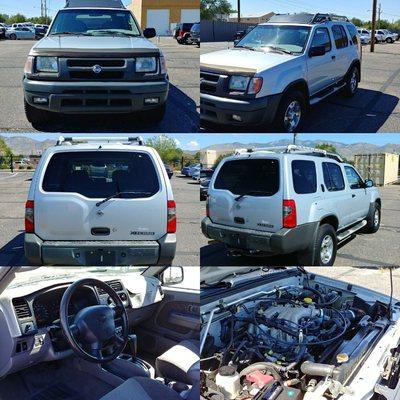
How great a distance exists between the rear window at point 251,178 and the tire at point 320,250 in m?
0.40

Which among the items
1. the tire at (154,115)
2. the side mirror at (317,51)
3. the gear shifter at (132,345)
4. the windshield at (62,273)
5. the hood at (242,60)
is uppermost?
the side mirror at (317,51)

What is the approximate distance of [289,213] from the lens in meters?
2.71

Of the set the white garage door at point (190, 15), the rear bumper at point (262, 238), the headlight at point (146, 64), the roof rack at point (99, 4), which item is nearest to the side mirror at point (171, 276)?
the rear bumper at point (262, 238)

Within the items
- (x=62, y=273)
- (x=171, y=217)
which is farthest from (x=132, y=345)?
(x=171, y=217)

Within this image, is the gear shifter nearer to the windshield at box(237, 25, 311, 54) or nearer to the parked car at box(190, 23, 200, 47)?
the parked car at box(190, 23, 200, 47)

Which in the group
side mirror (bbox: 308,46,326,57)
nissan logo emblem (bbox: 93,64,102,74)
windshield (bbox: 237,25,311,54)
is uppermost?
windshield (bbox: 237,25,311,54)

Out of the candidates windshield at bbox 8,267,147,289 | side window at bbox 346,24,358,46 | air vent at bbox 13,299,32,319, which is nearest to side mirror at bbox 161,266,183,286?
windshield at bbox 8,267,147,289

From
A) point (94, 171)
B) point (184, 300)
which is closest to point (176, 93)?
point (94, 171)

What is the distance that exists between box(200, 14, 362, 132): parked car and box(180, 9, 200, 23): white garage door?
0.18 m

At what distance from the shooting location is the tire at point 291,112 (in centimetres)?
243

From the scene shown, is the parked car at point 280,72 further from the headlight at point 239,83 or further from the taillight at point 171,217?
the taillight at point 171,217

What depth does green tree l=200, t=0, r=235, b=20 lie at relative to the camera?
2.37m

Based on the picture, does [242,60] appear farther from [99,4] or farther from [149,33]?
[99,4]

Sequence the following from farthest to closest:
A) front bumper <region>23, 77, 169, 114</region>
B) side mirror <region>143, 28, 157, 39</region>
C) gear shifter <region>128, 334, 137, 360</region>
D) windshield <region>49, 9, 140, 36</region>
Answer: side mirror <region>143, 28, 157, 39</region> < windshield <region>49, 9, 140, 36</region> < front bumper <region>23, 77, 169, 114</region> < gear shifter <region>128, 334, 137, 360</region>
